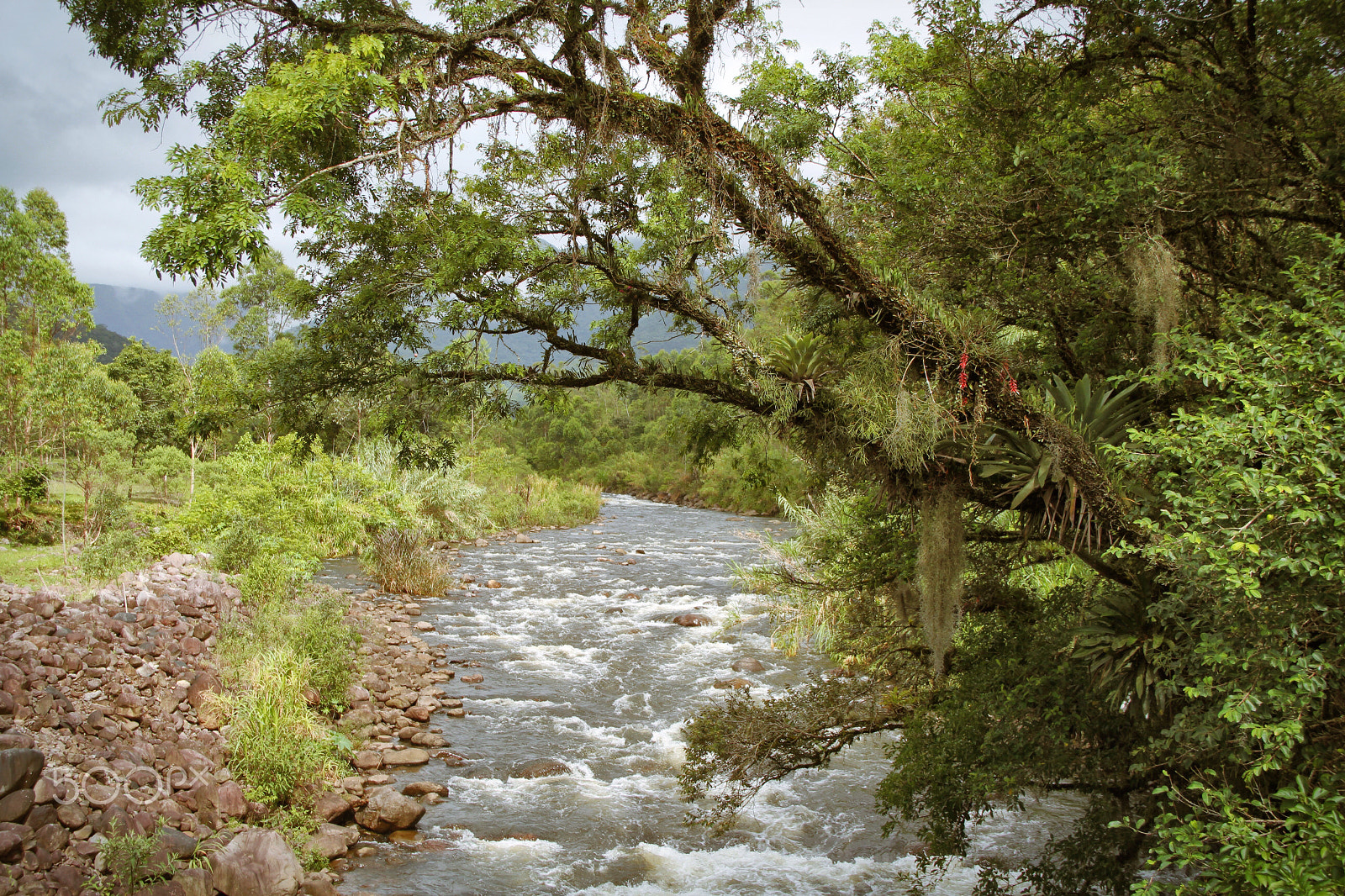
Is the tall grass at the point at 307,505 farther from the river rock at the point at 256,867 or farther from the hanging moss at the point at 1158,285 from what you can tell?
the hanging moss at the point at 1158,285

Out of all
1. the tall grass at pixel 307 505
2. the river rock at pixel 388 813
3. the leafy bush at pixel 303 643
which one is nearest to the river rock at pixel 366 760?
the river rock at pixel 388 813

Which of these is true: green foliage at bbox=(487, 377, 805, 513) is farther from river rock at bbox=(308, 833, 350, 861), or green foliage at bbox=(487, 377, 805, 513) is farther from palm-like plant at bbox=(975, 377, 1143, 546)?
palm-like plant at bbox=(975, 377, 1143, 546)

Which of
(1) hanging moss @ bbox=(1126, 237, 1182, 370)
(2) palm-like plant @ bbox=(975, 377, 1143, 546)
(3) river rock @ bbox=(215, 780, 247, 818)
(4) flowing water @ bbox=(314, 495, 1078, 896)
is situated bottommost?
(4) flowing water @ bbox=(314, 495, 1078, 896)

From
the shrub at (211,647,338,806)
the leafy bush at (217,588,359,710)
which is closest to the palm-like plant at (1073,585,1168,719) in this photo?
the shrub at (211,647,338,806)

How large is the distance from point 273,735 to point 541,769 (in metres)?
2.96

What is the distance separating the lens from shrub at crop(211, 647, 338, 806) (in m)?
7.46

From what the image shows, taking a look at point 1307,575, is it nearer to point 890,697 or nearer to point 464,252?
point 890,697

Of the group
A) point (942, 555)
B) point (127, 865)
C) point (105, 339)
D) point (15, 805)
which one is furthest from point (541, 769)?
point (105, 339)

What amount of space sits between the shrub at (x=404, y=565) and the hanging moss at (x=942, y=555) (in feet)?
44.1

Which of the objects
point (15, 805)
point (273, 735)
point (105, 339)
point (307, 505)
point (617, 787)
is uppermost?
point (105, 339)

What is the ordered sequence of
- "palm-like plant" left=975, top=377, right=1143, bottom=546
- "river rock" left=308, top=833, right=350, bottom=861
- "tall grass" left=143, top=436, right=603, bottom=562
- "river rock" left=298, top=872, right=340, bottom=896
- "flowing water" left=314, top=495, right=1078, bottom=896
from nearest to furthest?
"palm-like plant" left=975, top=377, right=1143, bottom=546 < "river rock" left=298, top=872, right=340, bottom=896 < "river rock" left=308, top=833, right=350, bottom=861 < "flowing water" left=314, top=495, right=1078, bottom=896 < "tall grass" left=143, top=436, right=603, bottom=562

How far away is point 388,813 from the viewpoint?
7.73 meters

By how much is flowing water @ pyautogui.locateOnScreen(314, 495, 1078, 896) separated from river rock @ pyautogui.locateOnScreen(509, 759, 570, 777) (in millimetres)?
89

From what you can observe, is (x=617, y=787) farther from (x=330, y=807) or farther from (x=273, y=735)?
(x=273, y=735)
